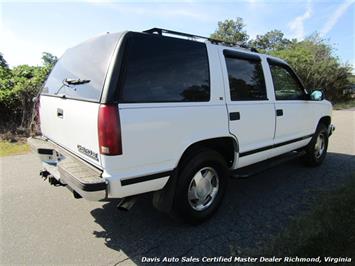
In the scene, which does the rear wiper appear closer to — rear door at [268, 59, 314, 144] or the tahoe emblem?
the tahoe emblem

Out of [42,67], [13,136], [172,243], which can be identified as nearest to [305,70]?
[42,67]

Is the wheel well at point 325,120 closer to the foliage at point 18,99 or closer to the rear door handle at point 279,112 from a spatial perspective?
the rear door handle at point 279,112

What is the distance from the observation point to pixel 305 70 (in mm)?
21094

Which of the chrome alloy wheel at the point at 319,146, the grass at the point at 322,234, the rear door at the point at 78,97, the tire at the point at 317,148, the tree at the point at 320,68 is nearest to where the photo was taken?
the rear door at the point at 78,97

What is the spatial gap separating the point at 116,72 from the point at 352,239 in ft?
9.68

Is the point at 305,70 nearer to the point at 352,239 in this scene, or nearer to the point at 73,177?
the point at 352,239

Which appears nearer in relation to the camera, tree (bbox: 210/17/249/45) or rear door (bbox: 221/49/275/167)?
rear door (bbox: 221/49/275/167)

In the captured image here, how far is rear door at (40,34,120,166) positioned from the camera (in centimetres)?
264

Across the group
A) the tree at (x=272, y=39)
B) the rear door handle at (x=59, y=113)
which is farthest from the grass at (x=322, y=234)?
the tree at (x=272, y=39)

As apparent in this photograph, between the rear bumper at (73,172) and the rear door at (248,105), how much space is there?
171 centimetres

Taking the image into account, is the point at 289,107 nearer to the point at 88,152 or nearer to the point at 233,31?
the point at 88,152

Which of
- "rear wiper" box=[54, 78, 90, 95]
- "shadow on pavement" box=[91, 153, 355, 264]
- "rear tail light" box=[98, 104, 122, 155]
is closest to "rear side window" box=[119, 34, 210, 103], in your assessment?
"rear tail light" box=[98, 104, 122, 155]

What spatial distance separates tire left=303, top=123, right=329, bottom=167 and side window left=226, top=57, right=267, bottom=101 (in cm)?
202

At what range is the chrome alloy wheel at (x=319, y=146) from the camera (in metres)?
5.57
